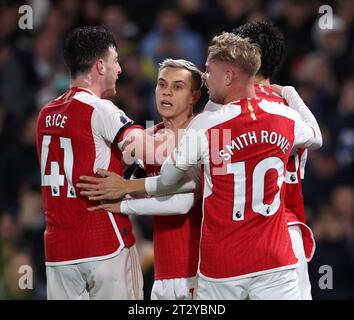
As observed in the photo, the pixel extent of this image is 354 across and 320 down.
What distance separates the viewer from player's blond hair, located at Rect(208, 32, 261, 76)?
13.8 feet

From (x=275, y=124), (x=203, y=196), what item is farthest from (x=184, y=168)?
(x=275, y=124)

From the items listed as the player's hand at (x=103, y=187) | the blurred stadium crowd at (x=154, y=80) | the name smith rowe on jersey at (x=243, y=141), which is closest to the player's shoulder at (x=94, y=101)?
the player's hand at (x=103, y=187)

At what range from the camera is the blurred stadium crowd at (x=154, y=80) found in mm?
7238

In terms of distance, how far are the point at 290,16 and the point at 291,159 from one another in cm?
411

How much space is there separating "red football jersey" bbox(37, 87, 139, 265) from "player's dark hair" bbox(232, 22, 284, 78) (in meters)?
0.76

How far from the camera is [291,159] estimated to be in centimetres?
468

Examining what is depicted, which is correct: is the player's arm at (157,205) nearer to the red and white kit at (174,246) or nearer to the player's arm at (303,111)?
the red and white kit at (174,246)

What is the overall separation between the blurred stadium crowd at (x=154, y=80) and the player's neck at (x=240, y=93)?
2769 mm

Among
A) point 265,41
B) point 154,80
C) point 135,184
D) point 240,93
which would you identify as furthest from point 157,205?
point 154,80

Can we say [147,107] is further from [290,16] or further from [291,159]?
[291,159]

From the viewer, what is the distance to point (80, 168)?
4.52 m

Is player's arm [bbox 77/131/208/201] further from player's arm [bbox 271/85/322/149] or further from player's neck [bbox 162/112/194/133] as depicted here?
player's arm [bbox 271/85/322/149]

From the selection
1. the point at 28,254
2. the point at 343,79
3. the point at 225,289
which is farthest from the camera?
the point at 343,79

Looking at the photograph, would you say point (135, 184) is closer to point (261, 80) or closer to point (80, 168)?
point (80, 168)
